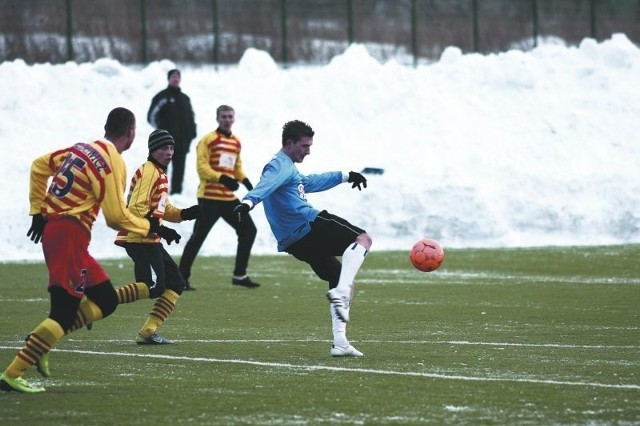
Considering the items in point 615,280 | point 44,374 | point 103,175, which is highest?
point 103,175

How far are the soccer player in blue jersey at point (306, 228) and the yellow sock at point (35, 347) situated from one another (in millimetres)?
2621

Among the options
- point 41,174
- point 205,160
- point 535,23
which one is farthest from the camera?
point 535,23

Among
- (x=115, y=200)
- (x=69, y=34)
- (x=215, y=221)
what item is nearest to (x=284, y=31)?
(x=69, y=34)

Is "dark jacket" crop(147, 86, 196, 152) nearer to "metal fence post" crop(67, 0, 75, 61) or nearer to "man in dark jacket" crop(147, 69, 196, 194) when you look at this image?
"man in dark jacket" crop(147, 69, 196, 194)

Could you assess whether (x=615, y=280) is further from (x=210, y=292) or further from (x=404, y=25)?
(x=404, y=25)

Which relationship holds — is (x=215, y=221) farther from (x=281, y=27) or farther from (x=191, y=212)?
(x=281, y=27)

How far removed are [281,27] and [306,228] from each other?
22.8 metres

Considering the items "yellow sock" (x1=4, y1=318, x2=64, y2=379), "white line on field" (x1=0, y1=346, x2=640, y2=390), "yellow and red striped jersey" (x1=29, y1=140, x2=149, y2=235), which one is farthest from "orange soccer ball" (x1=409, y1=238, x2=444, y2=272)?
"yellow sock" (x1=4, y1=318, x2=64, y2=379)

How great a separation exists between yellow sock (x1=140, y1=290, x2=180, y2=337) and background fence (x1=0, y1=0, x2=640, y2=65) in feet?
68.5

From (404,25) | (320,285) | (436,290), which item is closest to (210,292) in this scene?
(320,285)

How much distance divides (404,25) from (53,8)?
353 inches

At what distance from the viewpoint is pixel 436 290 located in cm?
1816

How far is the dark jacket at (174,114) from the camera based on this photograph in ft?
81.9

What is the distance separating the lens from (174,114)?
25312 millimetres
